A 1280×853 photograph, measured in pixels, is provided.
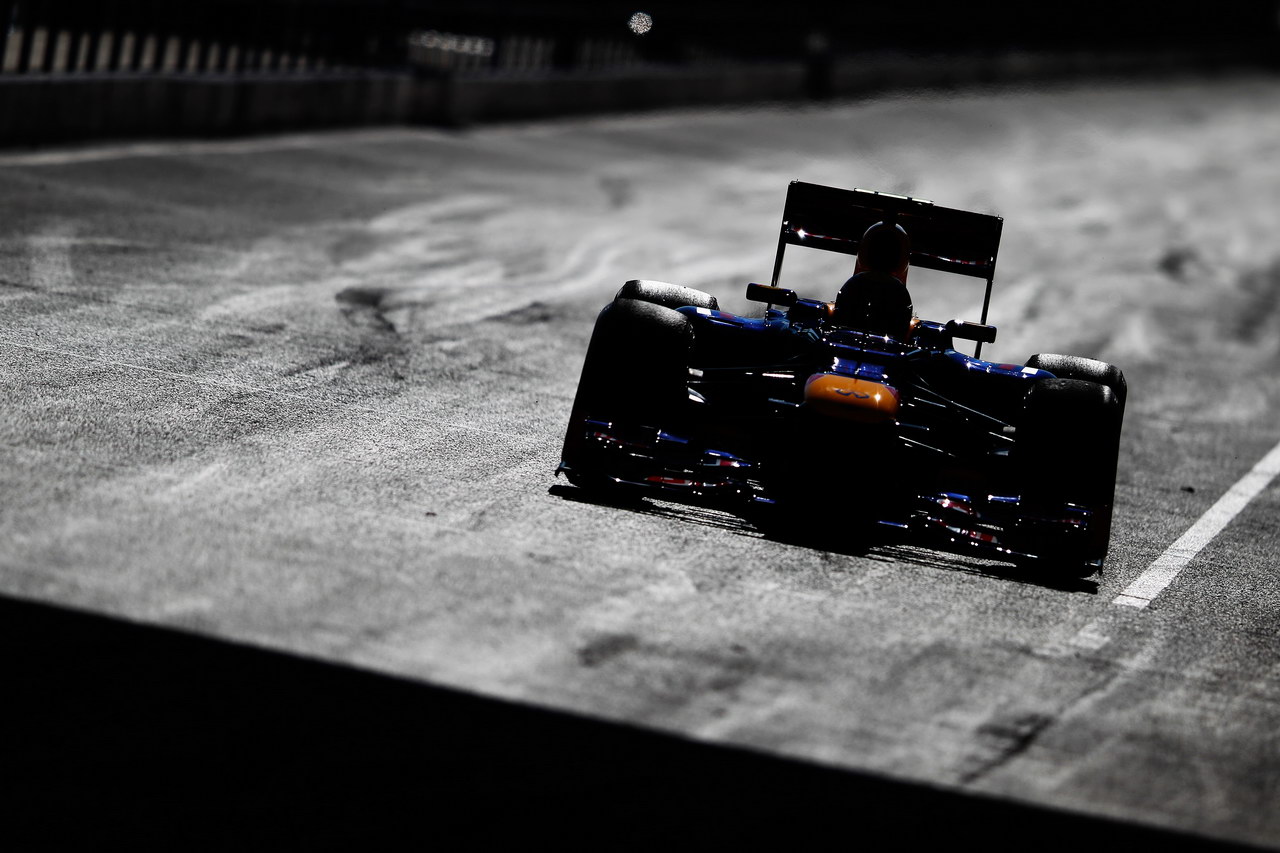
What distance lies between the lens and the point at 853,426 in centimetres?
805

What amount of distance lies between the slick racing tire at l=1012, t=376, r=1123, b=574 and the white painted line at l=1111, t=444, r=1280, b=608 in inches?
10.8

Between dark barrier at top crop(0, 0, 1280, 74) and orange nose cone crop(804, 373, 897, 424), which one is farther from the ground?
dark barrier at top crop(0, 0, 1280, 74)

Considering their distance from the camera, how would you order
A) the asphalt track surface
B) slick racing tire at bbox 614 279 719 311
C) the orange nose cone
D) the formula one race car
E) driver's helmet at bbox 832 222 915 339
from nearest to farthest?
the asphalt track surface → the orange nose cone → the formula one race car → driver's helmet at bbox 832 222 915 339 → slick racing tire at bbox 614 279 719 311

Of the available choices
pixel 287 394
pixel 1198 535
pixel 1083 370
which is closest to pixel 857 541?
pixel 1083 370

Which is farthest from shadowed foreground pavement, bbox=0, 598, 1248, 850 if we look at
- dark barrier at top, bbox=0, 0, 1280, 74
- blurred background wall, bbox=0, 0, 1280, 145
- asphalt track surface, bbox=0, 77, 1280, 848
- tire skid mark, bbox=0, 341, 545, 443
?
dark barrier at top, bbox=0, 0, 1280, 74

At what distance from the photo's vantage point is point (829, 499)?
26.9 feet

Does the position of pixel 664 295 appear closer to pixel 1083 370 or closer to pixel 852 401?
pixel 852 401

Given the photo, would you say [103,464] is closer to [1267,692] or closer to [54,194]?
[1267,692]

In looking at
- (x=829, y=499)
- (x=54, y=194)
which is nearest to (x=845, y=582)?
(x=829, y=499)

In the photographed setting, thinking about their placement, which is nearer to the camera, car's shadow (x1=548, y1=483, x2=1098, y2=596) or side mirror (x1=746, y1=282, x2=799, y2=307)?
car's shadow (x1=548, y1=483, x2=1098, y2=596)

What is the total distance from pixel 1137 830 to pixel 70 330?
22.7ft

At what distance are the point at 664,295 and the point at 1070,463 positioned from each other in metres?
2.38

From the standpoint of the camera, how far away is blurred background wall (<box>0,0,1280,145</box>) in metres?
17.7

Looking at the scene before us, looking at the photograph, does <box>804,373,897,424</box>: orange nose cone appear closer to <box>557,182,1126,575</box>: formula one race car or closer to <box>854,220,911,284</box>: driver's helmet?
<box>557,182,1126,575</box>: formula one race car
